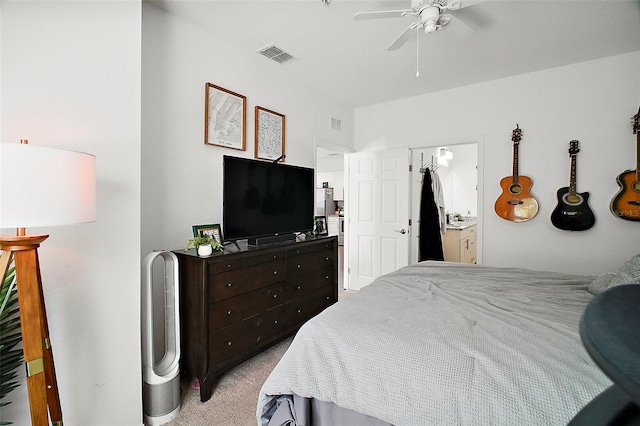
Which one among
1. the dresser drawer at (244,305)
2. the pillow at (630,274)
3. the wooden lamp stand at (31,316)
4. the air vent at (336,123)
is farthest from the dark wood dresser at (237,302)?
the pillow at (630,274)

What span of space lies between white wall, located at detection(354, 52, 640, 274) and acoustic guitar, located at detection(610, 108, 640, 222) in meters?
0.08

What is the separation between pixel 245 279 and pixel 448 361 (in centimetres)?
150

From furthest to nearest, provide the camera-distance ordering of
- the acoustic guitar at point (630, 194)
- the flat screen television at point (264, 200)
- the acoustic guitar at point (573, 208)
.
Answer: the acoustic guitar at point (573, 208)
the acoustic guitar at point (630, 194)
the flat screen television at point (264, 200)

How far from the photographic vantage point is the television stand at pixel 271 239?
2.54 m

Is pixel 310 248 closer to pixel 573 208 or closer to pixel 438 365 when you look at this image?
pixel 438 365

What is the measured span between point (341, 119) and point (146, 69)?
2667mm

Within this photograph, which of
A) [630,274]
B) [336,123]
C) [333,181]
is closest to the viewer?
[630,274]

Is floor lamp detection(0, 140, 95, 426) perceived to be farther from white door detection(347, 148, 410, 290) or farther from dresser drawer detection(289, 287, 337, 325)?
white door detection(347, 148, 410, 290)

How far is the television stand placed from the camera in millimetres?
2543

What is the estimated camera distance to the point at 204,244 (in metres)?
2.09

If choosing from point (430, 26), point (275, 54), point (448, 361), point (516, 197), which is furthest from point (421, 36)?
point (448, 361)

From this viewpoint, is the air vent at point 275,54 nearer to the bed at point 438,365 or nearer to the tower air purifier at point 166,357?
the tower air purifier at point 166,357

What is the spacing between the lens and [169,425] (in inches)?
72.6

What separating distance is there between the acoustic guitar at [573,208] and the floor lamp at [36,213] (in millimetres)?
3989
